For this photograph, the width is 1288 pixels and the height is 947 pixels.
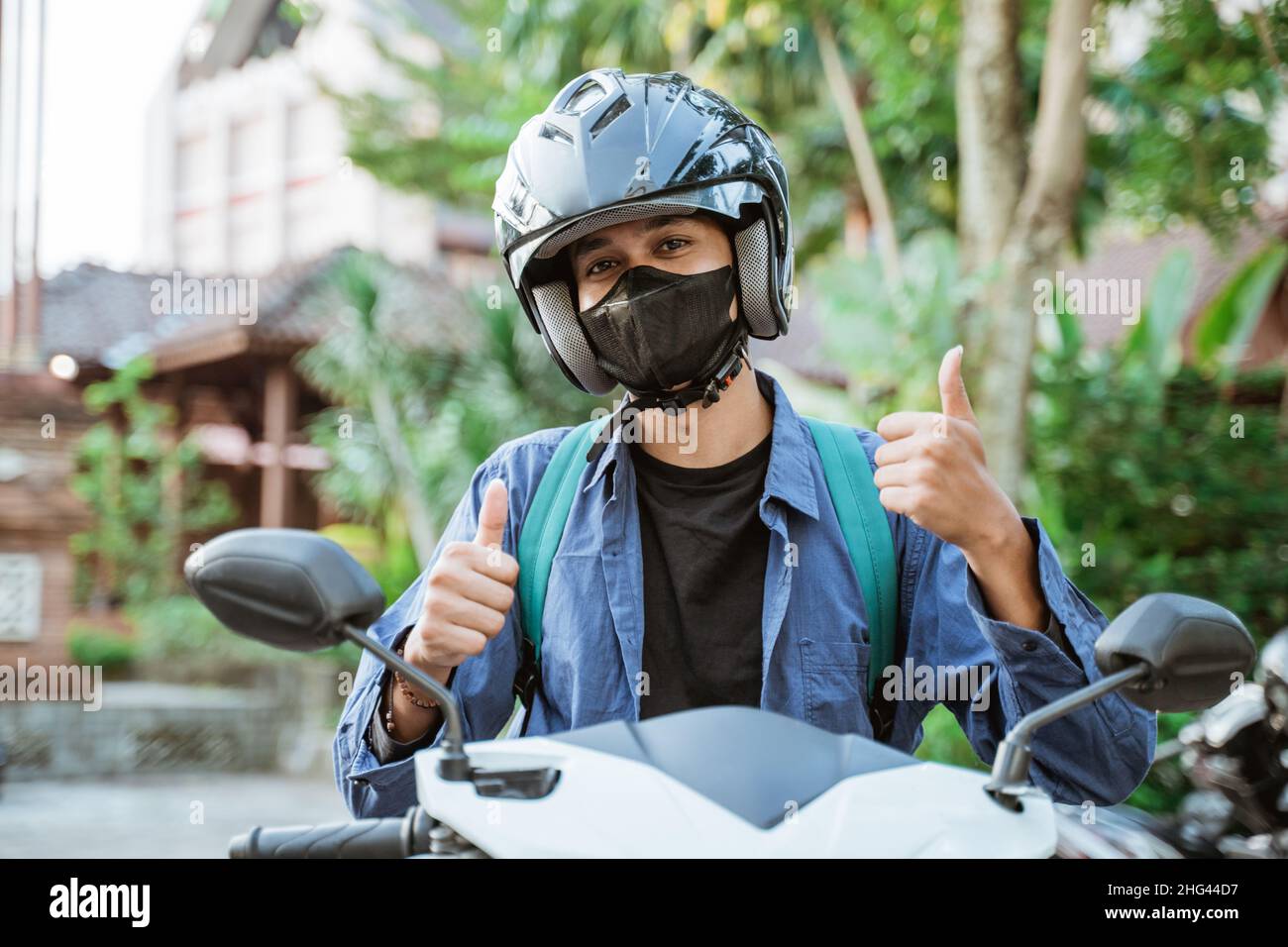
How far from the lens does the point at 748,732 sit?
1444 millimetres

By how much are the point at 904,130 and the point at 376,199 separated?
12.7 m

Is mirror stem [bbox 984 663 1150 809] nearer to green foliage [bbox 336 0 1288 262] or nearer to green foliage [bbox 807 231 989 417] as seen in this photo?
green foliage [bbox 336 0 1288 262]

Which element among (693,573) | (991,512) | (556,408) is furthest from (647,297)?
(556,408)

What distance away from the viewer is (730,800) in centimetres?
134

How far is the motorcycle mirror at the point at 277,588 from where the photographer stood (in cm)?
144

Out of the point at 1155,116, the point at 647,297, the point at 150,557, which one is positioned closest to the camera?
the point at 647,297

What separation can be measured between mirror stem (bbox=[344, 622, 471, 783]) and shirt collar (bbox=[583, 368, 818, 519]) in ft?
2.90

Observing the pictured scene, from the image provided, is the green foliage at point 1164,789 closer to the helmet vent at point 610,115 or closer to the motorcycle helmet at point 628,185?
the motorcycle helmet at point 628,185

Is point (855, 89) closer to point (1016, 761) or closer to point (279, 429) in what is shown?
point (279, 429)

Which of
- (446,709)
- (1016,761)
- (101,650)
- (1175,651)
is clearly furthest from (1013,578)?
(101,650)

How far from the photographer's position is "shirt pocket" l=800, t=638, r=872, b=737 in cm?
211

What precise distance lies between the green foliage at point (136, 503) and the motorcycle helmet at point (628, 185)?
11.6 m

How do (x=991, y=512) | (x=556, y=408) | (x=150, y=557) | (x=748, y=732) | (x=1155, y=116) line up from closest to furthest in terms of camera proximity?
(x=748, y=732) < (x=991, y=512) < (x=1155, y=116) < (x=556, y=408) < (x=150, y=557)
